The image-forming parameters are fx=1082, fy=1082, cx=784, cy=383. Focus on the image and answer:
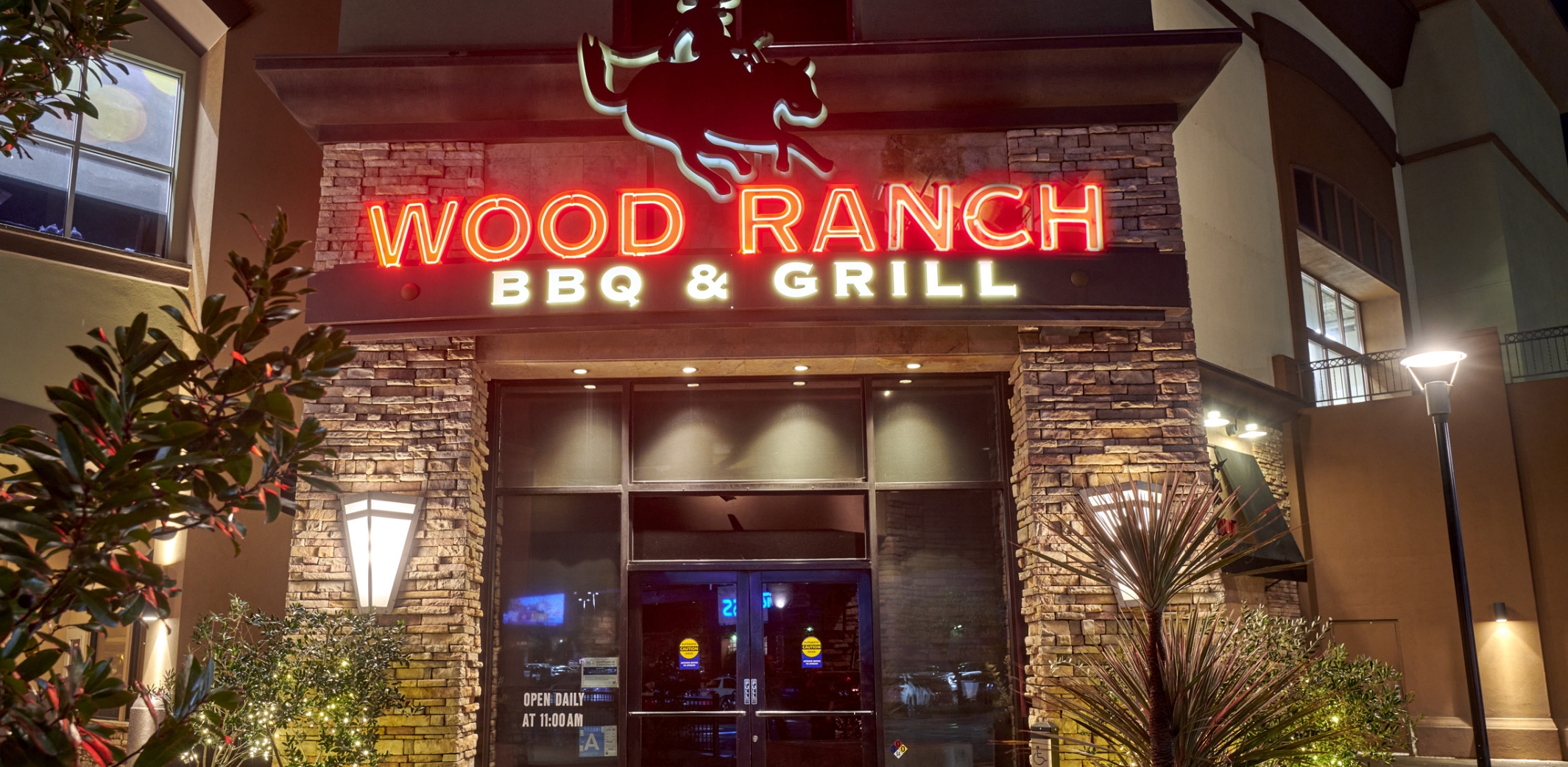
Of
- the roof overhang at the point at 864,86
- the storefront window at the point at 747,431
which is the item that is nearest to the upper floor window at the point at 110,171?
the roof overhang at the point at 864,86

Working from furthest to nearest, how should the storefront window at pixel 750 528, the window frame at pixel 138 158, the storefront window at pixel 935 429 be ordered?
the window frame at pixel 138 158
the storefront window at pixel 935 429
the storefront window at pixel 750 528

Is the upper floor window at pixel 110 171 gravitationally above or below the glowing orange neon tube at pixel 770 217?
above

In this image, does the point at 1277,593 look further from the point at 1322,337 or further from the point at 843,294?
the point at 843,294

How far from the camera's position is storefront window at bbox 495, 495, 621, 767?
938 cm

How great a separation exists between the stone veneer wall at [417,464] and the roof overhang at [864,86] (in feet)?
1.12

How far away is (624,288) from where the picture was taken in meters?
8.97

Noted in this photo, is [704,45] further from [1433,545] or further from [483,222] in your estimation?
[1433,545]

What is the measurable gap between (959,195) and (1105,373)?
200cm

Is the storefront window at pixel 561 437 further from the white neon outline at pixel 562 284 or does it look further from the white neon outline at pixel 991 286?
the white neon outline at pixel 991 286

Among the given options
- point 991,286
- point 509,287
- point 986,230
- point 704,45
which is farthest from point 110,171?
point 991,286

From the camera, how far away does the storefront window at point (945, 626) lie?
931 cm

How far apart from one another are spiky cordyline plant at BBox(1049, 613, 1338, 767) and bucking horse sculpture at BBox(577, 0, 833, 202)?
537 centimetres

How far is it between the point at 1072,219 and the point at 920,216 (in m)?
1.28

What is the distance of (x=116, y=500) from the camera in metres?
2.24
